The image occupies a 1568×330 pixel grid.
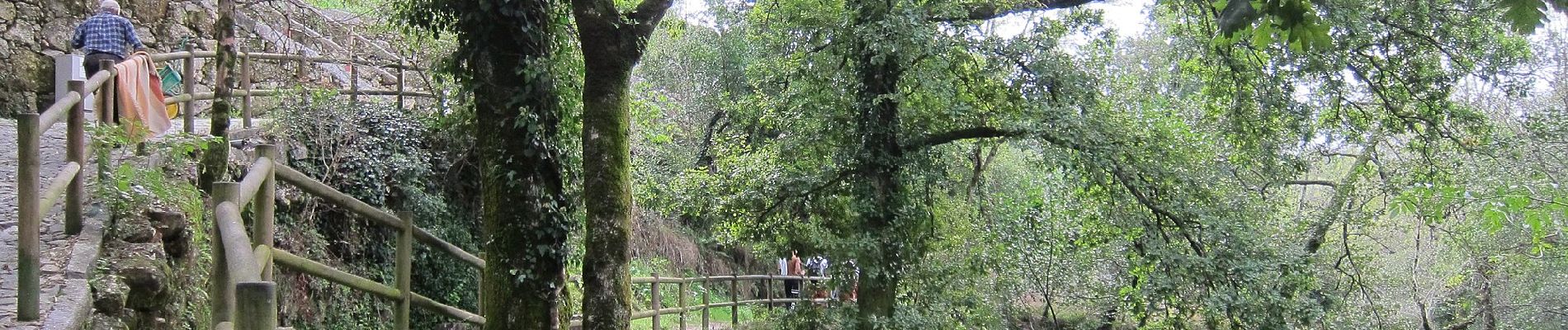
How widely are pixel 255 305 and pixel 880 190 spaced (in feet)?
30.2

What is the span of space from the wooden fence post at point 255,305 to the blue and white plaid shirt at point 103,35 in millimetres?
6489

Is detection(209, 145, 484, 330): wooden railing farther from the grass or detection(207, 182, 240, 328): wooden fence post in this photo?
the grass

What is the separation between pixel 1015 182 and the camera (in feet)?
70.2

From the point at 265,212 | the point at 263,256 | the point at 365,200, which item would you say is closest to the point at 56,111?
the point at 265,212

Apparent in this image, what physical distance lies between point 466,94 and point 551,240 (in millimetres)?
1394

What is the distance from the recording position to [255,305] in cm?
224

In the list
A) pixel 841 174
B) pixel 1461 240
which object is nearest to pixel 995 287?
pixel 841 174

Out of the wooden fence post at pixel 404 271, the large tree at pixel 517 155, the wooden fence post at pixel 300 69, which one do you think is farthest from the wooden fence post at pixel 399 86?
the wooden fence post at pixel 404 271

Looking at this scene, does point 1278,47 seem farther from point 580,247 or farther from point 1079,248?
point 580,247

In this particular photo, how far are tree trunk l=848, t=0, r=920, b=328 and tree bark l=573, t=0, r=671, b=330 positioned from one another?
4243mm

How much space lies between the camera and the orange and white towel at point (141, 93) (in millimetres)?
6699

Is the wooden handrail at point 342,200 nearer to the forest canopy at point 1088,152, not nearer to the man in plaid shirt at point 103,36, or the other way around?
the forest canopy at point 1088,152

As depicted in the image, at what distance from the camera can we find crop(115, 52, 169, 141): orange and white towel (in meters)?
6.70

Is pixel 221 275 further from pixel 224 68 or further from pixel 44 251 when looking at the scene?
pixel 224 68
